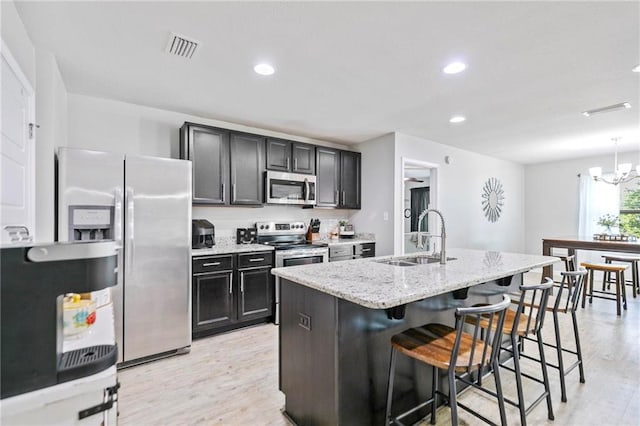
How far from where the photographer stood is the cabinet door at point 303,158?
164 inches

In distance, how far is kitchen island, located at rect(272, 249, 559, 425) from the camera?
1.51 metres

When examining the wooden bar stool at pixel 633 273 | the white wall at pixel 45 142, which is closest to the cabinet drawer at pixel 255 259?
the white wall at pixel 45 142

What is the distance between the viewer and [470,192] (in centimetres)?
565

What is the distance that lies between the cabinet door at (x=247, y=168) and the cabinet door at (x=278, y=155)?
4.3 inches

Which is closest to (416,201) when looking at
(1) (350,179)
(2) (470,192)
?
(2) (470,192)

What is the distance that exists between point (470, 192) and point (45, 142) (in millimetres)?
5911

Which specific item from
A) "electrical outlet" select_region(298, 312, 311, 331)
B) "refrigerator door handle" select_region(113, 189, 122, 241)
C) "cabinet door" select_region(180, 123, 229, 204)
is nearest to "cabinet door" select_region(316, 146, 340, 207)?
"cabinet door" select_region(180, 123, 229, 204)

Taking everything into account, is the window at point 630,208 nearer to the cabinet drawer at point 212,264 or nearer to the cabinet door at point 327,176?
the cabinet door at point 327,176

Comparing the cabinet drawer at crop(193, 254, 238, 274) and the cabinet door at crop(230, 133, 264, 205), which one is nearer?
the cabinet drawer at crop(193, 254, 238, 274)

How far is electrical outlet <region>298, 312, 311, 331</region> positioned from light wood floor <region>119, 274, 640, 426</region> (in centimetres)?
67

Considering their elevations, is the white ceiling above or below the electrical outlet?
above

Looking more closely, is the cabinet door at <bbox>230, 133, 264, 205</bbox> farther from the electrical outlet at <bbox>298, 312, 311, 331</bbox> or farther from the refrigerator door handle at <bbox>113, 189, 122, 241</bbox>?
the electrical outlet at <bbox>298, 312, 311, 331</bbox>

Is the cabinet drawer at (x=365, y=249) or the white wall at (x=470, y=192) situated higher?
the white wall at (x=470, y=192)

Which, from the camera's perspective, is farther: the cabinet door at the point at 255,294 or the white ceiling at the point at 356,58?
the cabinet door at the point at 255,294
